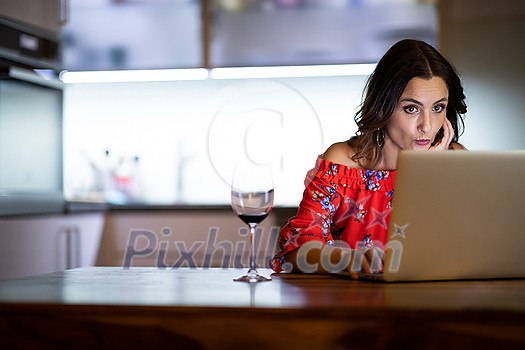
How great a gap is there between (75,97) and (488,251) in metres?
3.20

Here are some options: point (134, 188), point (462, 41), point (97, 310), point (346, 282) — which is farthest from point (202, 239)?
point (97, 310)

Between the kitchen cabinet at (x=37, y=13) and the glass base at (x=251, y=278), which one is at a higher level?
the kitchen cabinet at (x=37, y=13)

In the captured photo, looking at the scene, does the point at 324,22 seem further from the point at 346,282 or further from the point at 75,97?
the point at 346,282

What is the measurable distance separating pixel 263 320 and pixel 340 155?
1.20m

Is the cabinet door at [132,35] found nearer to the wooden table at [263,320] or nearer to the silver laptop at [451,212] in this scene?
the silver laptop at [451,212]

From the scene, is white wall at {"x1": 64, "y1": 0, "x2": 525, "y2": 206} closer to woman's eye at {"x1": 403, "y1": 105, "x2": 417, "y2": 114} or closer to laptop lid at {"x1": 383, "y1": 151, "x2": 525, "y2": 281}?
woman's eye at {"x1": 403, "y1": 105, "x2": 417, "y2": 114}

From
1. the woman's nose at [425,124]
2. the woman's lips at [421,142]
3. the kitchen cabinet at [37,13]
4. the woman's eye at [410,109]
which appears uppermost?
the kitchen cabinet at [37,13]

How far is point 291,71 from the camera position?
391 cm

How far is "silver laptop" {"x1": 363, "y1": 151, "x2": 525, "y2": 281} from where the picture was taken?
4.48 ft

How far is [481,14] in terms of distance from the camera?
11.7ft

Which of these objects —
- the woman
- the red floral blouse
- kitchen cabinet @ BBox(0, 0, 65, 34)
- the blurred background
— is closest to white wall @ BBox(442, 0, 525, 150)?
the blurred background

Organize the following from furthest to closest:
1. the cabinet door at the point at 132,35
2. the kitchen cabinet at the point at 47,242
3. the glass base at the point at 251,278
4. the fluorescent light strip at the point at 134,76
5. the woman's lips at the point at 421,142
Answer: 1. the fluorescent light strip at the point at 134,76
2. the cabinet door at the point at 132,35
3. the kitchen cabinet at the point at 47,242
4. the woman's lips at the point at 421,142
5. the glass base at the point at 251,278

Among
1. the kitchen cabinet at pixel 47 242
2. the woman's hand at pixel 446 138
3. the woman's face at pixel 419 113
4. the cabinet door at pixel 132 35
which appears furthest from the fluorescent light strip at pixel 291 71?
the woman's face at pixel 419 113

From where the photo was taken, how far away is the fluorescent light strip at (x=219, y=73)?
3.86 m
